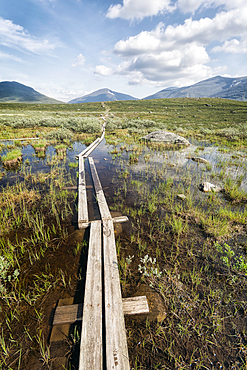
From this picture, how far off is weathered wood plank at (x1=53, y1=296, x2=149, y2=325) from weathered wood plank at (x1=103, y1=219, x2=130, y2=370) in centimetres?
19

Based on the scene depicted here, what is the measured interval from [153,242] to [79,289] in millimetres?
2230

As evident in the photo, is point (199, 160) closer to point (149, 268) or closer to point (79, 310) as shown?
point (149, 268)

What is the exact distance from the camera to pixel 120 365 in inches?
78.8

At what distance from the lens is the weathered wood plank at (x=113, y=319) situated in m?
2.05

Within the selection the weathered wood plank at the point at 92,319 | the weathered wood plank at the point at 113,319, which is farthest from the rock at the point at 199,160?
the weathered wood plank at the point at 92,319

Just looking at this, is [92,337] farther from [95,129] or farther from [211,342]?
[95,129]

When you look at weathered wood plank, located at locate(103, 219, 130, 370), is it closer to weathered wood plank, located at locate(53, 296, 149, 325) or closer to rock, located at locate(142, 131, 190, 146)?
weathered wood plank, located at locate(53, 296, 149, 325)

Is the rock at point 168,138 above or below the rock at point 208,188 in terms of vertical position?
above

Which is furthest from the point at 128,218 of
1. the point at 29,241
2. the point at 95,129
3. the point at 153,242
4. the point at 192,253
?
the point at 95,129

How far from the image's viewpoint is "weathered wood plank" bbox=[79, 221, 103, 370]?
2.04m

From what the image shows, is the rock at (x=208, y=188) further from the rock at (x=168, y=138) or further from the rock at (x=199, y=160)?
the rock at (x=168, y=138)

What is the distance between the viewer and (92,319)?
8.08 ft

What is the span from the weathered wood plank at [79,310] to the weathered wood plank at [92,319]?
20 centimetres

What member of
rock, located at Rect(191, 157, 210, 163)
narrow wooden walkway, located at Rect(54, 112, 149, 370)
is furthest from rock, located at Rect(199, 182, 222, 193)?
narrow wooden walkway, located at Rect(54, 112, 149, 370)
